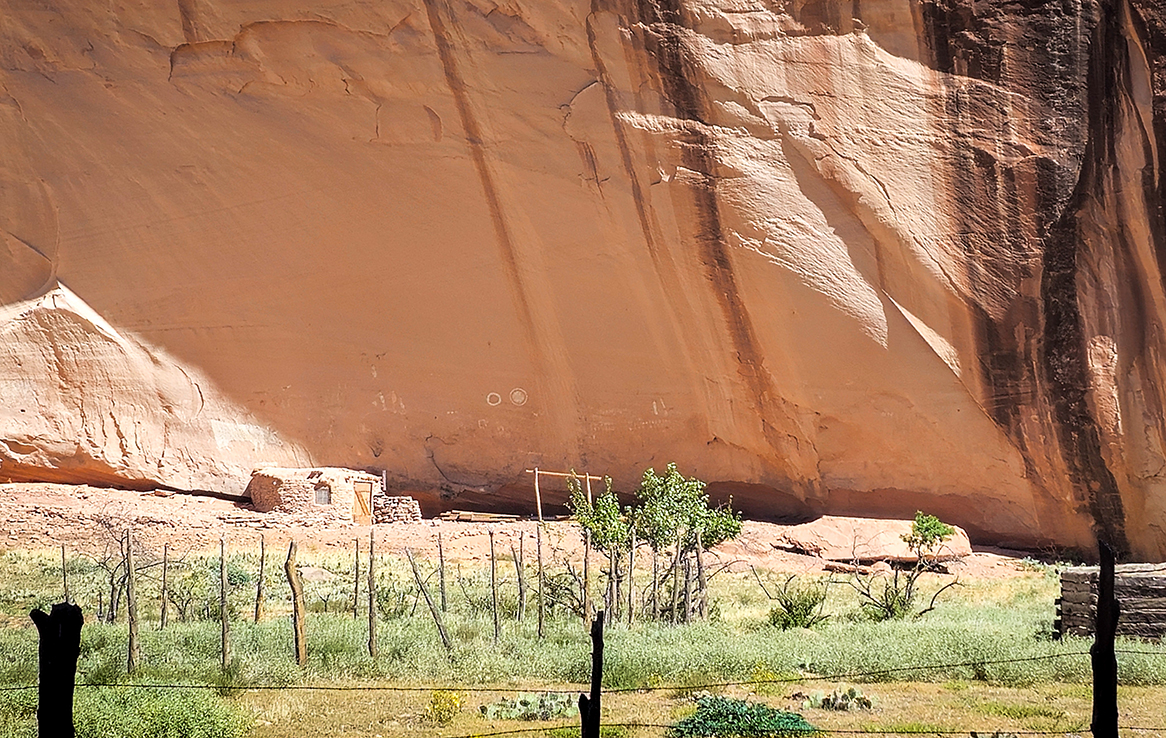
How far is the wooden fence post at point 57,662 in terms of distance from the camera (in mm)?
4957

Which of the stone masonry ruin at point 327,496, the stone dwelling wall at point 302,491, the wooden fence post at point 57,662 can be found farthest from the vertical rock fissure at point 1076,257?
the wooden fence post at point 57,662

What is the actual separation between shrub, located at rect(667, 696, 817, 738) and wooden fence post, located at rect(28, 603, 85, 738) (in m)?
4.55

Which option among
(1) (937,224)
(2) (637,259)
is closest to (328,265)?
(2) (637,259)

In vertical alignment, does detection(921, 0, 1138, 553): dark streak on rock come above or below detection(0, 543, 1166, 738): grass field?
above

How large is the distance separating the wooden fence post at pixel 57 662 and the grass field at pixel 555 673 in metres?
2.96

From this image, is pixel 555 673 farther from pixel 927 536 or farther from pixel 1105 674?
pixel 927 536

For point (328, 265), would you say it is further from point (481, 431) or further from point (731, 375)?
point (731, 375)

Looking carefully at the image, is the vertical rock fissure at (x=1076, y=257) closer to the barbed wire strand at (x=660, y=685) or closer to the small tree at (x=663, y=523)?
the small tree at (x=663, y=523)

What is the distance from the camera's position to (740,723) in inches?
324

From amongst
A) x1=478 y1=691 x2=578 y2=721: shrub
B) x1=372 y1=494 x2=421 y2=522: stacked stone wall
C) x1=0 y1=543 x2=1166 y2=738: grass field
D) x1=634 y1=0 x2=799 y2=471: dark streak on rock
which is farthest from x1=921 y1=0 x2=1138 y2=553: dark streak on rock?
x1=478 y1=691 x2=578 y2=721: shrub

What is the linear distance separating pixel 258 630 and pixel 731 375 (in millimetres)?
13180

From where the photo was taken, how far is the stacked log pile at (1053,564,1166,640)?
11.2 metres

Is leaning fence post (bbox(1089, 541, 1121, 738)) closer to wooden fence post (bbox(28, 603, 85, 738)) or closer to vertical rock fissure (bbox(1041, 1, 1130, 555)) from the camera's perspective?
wooden fence post (bbox(28, 603, 85, 738))

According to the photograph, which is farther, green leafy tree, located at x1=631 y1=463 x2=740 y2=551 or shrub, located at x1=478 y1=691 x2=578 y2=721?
green leafy tree, located at x1=631 y1=463 x2=740 y2=551
